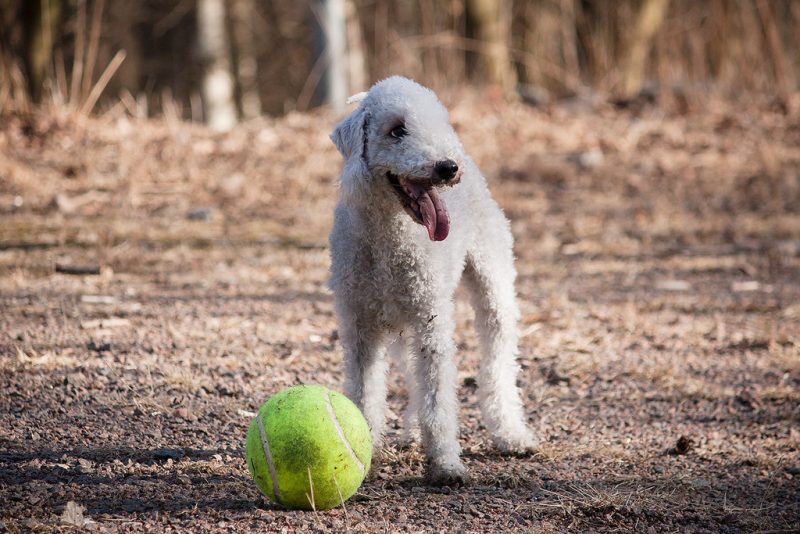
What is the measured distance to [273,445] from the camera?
2.93 m

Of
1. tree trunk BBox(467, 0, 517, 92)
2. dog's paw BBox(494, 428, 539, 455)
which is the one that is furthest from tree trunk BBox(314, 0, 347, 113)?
dog's paw BBox(494, 428, 539, 455)

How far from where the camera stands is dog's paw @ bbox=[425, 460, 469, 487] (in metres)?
3.41

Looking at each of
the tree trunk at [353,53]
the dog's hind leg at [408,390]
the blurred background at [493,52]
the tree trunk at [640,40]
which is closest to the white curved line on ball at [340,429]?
the dog's hind leg at [408,390]

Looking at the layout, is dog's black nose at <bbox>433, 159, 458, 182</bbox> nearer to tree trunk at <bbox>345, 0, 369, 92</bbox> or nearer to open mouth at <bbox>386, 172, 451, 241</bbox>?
open mouth at <bbox>386, 172, 451, 241</bbox>

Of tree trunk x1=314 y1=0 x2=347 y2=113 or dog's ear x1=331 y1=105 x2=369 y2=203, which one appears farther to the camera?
tree trunk x1=314 y1=0 x2=347 y2=113

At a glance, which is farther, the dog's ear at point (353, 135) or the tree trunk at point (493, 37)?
the tree trunk at point (493, 37)

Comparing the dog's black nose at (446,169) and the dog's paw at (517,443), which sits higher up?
the dog's black nose at (446,169)

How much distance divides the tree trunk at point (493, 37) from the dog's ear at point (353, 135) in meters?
9.35

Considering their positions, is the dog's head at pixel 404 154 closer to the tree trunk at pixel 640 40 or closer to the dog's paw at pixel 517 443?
the dog's paw at pixel 517 443

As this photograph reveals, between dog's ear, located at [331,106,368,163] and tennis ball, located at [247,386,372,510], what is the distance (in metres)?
0.91

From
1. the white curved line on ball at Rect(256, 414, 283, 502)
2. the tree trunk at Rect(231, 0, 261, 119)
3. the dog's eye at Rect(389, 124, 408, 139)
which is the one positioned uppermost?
the tree trunk at Rect(231, 0, 261, 119)

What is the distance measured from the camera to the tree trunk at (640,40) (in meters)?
12.9

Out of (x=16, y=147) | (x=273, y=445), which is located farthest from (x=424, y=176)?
(x=16, y=147)

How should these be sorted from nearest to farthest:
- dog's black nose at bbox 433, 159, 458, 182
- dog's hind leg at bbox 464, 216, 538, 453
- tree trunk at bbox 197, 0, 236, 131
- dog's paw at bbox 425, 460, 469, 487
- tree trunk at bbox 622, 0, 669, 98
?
dog's black nose at bbox 433, 159, 458, 182 → dog's paw at bbox 425, 460, 469, 487 → dog's hind leg at bbox 464, 216, 538, 453 → tree trunk at bbox 622, 0, 669, 98 → tree trunk at bbox 197, 0, 236, 131
